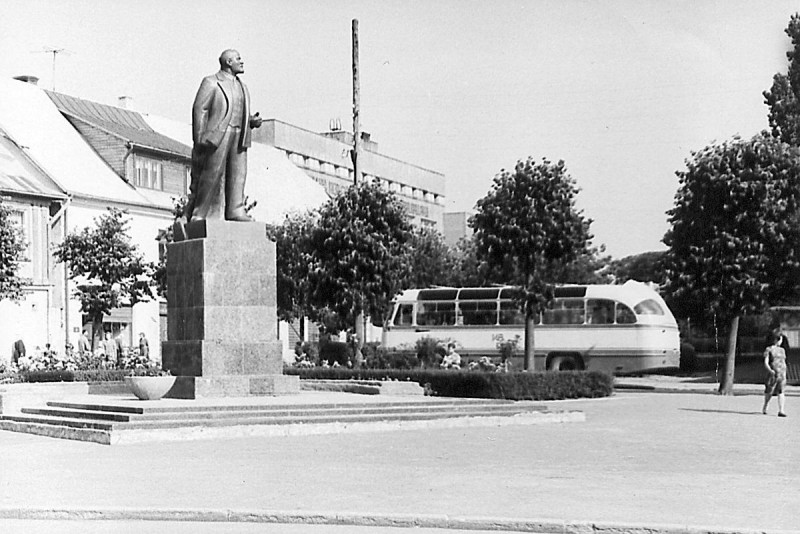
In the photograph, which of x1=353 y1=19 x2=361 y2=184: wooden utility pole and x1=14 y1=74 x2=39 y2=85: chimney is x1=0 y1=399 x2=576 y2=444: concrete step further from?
x1=14 y1=74 x2=39 y2=85: chimney

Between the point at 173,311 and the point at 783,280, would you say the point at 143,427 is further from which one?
the point at 783,280

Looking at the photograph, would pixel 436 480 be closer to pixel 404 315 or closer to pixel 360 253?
pixel 360 253

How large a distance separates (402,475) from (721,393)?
21.5m

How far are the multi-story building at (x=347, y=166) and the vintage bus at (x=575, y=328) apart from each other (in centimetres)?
2190

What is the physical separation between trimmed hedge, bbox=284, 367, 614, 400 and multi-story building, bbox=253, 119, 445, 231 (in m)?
33.6

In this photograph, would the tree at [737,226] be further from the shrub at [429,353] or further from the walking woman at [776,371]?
the shrub at [429,353]

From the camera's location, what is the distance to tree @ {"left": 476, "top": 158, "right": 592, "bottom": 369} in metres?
34.2

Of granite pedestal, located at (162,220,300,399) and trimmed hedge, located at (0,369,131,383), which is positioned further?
trimmed hedge, located at (0,369,131,383)

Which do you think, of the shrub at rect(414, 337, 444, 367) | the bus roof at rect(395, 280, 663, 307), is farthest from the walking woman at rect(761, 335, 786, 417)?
the bus roof at rect(395, 280, 663, 307)

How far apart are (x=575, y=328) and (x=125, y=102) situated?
1013 inches

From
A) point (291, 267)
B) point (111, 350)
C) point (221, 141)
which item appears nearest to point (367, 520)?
point (221, 141)

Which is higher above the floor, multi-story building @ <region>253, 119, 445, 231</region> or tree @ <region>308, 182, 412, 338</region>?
multi-story building @ <region>253, 119, 445, 231</region>

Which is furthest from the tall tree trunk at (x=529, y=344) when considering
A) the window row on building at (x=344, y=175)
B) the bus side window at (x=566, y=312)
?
the window row on building at (x=344, y=175)

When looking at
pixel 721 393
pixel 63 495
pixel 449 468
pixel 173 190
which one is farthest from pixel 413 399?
pixel 173 190
